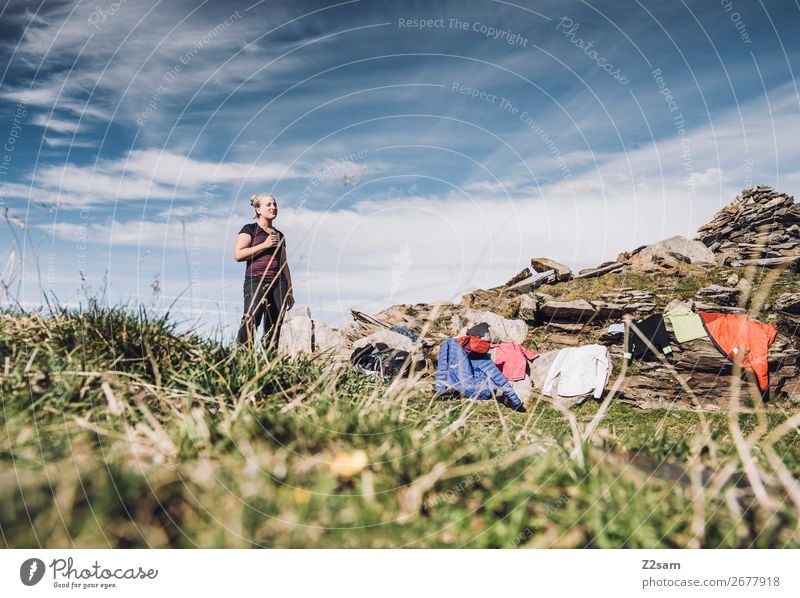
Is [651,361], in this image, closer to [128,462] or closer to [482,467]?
[482,467]

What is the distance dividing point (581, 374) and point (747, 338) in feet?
13.6

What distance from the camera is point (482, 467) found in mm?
2551

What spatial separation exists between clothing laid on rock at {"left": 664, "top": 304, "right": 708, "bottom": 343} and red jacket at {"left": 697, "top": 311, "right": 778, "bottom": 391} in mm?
153

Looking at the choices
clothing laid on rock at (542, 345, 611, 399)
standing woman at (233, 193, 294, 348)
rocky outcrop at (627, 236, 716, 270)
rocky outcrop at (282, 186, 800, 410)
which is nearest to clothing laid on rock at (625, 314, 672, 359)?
rocky outcrop at (282, 186, 800, 410)

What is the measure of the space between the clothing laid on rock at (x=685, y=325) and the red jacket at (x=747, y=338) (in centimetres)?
15

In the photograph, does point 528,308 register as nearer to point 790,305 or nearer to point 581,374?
point 581,374

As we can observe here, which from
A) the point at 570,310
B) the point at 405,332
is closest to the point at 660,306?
the point at 570,310

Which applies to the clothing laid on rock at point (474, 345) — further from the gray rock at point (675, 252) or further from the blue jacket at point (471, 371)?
the gray rock at point (675, 252)

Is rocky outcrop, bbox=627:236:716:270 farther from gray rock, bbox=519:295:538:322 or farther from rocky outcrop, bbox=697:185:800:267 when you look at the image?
gray rock, bbox=519:295:538:322

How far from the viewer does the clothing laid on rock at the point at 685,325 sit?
13820mm

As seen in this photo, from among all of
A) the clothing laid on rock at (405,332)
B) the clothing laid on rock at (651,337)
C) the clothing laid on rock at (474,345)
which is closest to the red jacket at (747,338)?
the clothing laid on rock at (651,337)

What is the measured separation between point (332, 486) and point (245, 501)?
0.35 m

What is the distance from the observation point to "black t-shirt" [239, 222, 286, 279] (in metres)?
6.32
